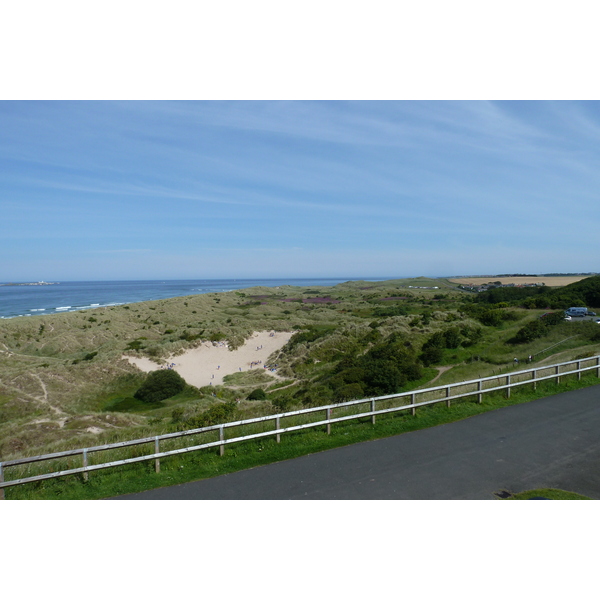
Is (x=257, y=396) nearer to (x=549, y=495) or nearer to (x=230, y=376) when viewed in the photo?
(x=230, y=376)

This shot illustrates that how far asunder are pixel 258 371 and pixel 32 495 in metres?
26.2

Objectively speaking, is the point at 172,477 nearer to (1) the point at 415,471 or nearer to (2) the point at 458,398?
(1) the point at 415,471

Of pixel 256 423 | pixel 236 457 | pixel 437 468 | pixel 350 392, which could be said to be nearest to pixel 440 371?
pixel 350 392

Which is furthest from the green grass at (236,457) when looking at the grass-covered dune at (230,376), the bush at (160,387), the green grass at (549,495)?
the bush at (160,387)

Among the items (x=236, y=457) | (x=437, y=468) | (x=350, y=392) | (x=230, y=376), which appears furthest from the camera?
(x=230, y=376)

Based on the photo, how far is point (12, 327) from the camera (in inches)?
1877

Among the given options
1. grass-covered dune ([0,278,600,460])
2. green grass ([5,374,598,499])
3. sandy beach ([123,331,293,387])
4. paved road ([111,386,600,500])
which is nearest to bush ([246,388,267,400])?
grass-covered dune ([0,278,600,460])

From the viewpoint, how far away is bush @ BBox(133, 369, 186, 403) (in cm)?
2567

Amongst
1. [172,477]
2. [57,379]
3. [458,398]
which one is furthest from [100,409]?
[458,398]

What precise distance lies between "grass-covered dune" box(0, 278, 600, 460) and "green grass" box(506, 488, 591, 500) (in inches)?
350

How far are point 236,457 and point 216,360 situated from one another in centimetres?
3007

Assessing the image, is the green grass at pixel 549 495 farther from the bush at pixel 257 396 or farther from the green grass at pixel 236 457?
the bush at pixel 257 396

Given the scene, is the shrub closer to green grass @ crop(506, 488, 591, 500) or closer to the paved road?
the paved road

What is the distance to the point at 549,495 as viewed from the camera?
6.30 meters
